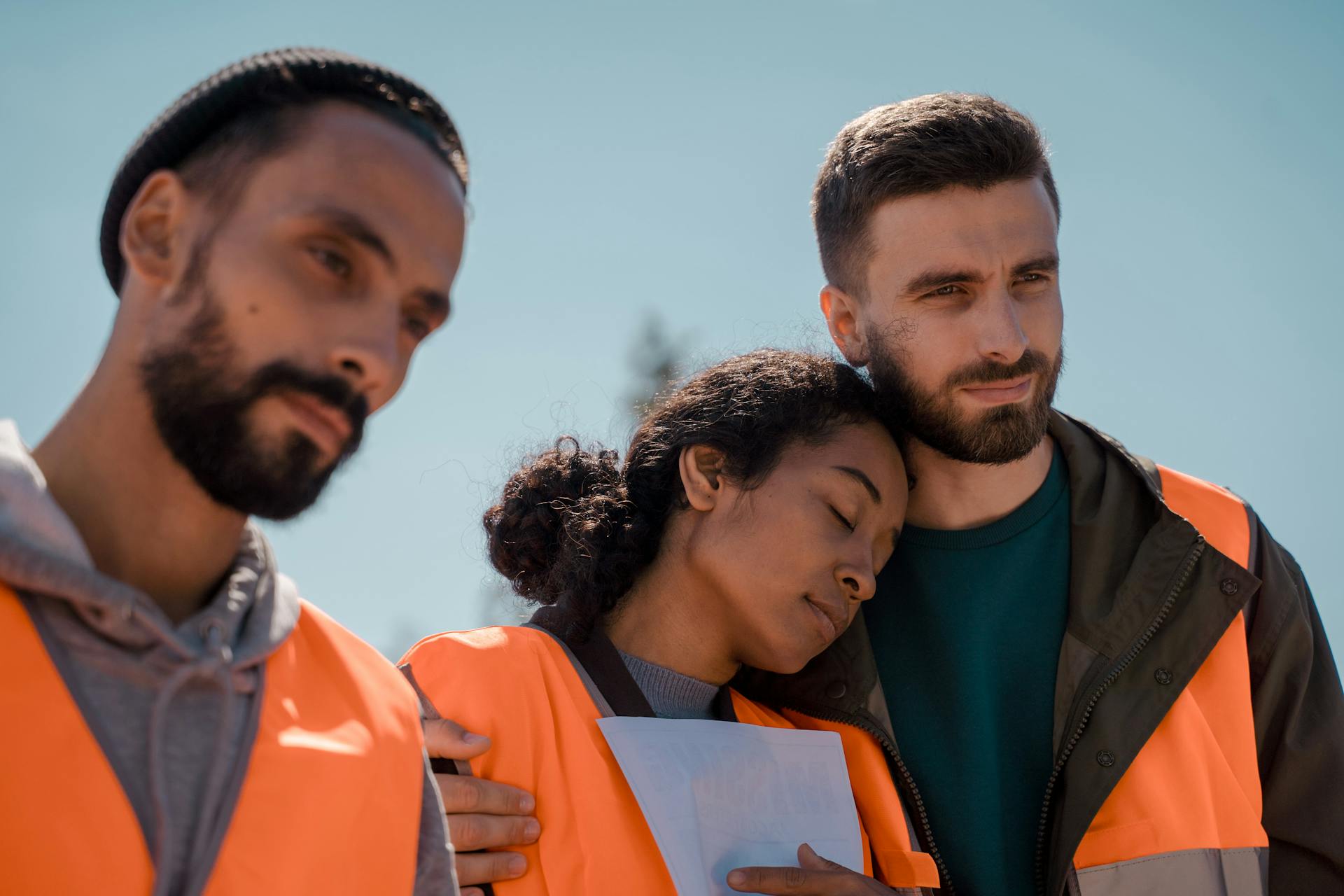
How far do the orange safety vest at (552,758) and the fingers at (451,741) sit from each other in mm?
48

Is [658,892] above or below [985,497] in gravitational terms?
below

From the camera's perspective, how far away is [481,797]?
2268mm

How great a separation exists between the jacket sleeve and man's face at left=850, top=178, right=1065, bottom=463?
698 millimetres

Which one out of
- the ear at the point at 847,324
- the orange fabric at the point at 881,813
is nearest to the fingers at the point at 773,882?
the orange fabric at the point at 881,813

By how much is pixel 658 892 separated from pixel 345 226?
1430mm

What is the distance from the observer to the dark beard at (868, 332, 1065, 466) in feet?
9.97

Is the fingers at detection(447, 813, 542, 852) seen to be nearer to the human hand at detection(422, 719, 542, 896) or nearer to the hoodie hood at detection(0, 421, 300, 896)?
the human hand at detection(422, 719, 542, 896)

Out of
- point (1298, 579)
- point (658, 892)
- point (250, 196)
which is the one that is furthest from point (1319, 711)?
point (250, 196)

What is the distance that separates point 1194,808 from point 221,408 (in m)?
2.27

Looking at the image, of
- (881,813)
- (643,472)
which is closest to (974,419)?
(643,472)

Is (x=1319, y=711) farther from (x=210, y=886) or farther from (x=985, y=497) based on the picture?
(x=210, y=886)

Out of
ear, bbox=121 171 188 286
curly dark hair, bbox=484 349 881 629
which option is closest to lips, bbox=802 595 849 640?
curly dark hair, bbox=484 349 881 629

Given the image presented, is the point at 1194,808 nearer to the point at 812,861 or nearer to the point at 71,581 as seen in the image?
the point at 812,861

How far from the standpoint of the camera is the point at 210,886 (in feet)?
4.82
